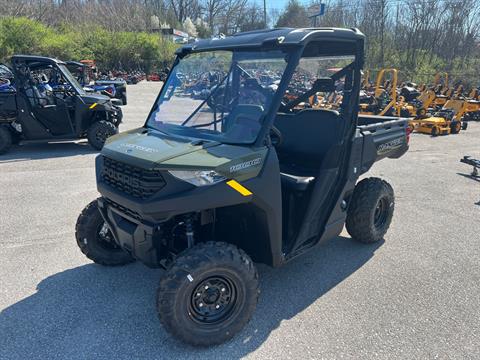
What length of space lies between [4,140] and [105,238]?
19.5ft

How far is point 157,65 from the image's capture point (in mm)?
36812

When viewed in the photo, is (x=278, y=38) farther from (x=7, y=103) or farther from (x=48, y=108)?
(x=7, y=103)

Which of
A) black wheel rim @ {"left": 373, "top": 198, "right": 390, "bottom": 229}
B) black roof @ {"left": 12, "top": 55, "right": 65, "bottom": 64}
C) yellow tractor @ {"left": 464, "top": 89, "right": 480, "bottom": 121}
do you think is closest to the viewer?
black wheel rim @ {"left": 373, "top": 198, "right": 390, "bottom": 229}

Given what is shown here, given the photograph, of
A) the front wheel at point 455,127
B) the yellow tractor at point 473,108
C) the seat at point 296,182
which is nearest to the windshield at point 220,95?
the seat at point 296,182

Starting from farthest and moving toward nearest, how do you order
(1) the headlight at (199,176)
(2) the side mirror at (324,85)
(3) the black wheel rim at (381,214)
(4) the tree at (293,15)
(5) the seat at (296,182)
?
1. (4) the tree at (293,15)
2. (3) the black wheel rim at (381,214)
3. (2) the side mirror at (324,85)
4. (5) the seat at (296,182)
5. (1) the headlight at (199,176)

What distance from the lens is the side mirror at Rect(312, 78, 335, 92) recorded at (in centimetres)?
361

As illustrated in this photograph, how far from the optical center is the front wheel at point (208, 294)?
8.11 feet

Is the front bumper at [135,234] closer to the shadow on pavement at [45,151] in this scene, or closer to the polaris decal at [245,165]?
the polaris decal at [245,165]

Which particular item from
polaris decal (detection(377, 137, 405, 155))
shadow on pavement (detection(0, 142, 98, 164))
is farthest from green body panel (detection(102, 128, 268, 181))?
shadow on pavement (detection(0, 142, 98, 164))

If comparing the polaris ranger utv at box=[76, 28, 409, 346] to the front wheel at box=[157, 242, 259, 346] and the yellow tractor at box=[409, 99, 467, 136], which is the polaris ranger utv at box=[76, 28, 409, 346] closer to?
the front wheel at box=[157, 242, 259, 346]

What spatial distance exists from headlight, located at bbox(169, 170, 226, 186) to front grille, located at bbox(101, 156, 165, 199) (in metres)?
0.12

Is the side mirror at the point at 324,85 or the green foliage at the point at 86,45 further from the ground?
the green foliage at the point at 86,45

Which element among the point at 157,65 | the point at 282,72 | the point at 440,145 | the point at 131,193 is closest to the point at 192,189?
the point at 131,193

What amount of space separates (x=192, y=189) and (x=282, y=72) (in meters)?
1.11
